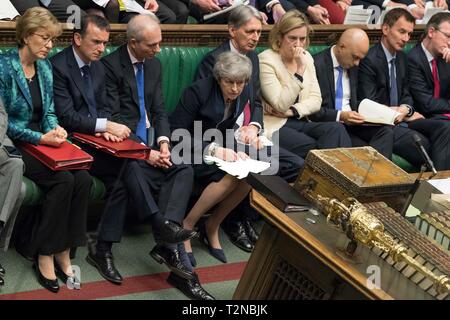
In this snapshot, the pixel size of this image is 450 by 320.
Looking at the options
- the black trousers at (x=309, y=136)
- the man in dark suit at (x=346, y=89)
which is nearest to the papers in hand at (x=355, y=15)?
the man in dark suit at (x=346, y=89)

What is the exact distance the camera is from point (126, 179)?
4.17m

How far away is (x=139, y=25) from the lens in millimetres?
4410

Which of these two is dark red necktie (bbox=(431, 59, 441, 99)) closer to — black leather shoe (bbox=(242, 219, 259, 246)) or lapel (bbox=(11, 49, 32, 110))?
black leather shoe (bbox=(242, 219, 259, 246))

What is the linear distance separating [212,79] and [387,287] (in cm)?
204

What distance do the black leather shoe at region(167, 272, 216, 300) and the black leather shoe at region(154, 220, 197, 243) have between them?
0.19 meters

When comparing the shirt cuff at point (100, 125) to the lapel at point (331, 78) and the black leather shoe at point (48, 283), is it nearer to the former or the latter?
the black leather shoe at point (48, 283)

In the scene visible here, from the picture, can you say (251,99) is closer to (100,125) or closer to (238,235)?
(238,235)

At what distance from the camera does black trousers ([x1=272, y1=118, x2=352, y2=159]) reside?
4.88m

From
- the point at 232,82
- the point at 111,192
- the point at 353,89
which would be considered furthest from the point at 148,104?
the point at 353,89

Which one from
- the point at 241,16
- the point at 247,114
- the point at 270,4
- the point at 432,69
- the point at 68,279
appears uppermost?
the point at 241,16

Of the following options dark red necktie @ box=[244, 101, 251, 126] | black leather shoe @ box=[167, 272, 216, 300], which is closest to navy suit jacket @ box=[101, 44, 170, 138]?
dark red necktie @ box=[244, 101, 251, 126]

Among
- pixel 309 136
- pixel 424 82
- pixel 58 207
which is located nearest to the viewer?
pixel 58 207

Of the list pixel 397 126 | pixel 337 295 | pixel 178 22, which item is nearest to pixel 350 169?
pixel 337 295

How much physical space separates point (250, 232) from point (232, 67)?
0.95m
